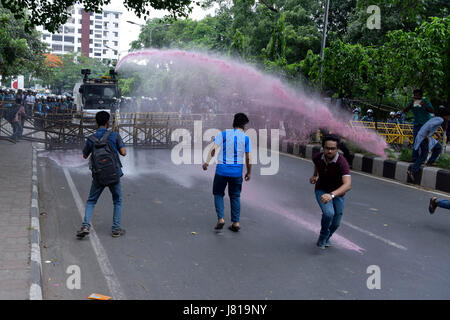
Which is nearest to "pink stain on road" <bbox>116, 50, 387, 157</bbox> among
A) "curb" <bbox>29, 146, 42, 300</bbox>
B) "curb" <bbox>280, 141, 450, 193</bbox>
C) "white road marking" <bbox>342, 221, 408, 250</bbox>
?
"curb" <bbox>280, 141, 450, 193</bbox>

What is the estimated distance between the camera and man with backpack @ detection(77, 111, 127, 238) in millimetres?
5762

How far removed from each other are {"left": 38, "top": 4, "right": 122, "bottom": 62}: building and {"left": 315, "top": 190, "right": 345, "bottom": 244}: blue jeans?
120m

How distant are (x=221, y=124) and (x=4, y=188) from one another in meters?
12.1

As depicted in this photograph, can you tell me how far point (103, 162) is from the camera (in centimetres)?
576

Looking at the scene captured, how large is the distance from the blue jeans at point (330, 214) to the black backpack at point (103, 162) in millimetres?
2529

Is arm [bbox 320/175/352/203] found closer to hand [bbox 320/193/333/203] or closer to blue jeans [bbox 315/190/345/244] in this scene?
hand [bbox 320/193/333/203]

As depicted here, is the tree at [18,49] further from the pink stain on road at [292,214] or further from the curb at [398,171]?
the pink stain on road at [292,214]

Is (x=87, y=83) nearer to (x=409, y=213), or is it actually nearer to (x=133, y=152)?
(x=133, y=152)

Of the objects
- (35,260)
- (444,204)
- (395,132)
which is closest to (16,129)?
(35,260)

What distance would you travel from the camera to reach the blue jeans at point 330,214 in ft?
17.5

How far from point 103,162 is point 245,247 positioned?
2.02 m

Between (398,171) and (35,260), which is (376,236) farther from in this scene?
(398,171)

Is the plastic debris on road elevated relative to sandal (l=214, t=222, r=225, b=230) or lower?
lower

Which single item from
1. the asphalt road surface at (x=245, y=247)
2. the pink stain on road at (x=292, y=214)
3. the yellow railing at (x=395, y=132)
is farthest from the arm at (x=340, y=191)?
the yellow railing at (x=395, y=132)
